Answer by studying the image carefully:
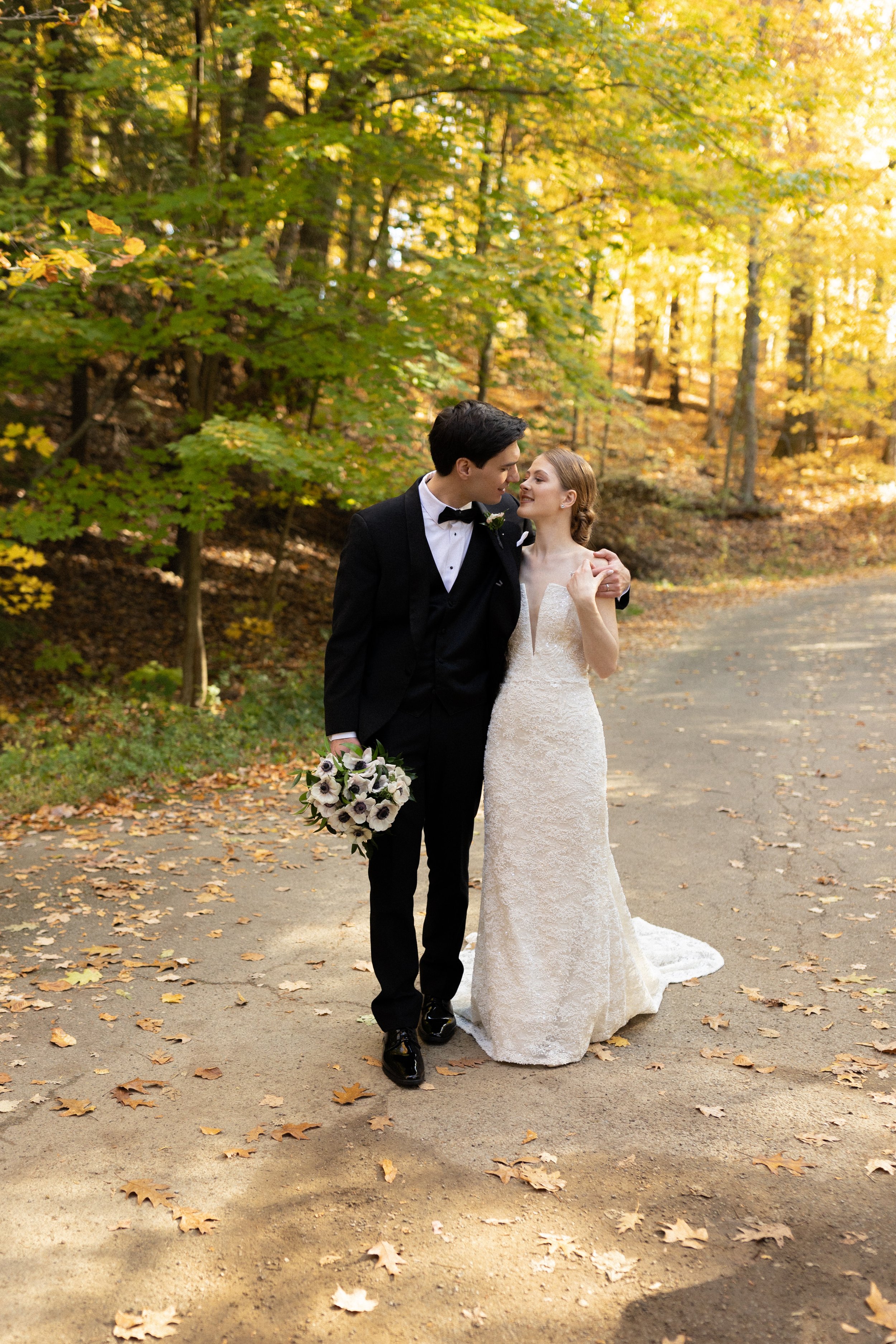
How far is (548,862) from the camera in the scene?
3.84 meters

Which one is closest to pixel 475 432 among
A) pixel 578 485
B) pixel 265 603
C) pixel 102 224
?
pixel 578 485

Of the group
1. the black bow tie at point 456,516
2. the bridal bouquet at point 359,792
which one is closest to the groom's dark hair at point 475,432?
the black bow tie at point 456,516

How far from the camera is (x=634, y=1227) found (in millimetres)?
2820

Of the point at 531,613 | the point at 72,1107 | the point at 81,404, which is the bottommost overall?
the point at 72,1107

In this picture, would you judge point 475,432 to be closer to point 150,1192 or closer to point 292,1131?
point 292,1131

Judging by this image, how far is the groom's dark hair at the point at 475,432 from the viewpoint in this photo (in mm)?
3477

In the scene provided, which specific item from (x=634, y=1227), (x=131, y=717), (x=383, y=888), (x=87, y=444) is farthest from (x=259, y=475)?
(x=634, y=1227)

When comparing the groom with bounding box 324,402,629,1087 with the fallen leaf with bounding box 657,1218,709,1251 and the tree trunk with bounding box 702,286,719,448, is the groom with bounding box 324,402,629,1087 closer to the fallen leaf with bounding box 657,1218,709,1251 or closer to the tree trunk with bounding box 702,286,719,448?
the fallen leaf with bounding box 657,1218,709,1251

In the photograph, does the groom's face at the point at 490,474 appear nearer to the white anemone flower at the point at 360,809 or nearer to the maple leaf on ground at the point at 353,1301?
the white anemone flower at the point at 360,809

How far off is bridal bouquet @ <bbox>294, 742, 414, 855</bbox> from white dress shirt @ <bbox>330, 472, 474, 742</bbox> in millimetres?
184

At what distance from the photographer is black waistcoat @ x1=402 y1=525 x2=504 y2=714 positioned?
368cm

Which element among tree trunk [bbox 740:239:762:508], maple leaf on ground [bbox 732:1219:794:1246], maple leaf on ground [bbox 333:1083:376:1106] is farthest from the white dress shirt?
tree trunk [bbox 740:239:762:508]

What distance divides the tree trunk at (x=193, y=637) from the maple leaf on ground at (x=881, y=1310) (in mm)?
8857

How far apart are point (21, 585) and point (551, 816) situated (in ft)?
33.5
